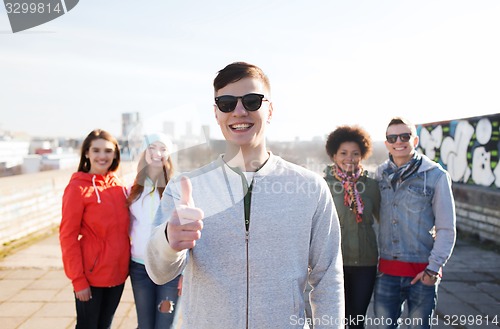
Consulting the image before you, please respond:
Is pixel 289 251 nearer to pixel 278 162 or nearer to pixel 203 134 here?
pixel 278 162

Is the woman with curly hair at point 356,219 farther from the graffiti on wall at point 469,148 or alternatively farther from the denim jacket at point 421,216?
the graffiti on wall at point 469,148

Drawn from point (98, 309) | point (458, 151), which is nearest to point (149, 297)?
point (98, 309)

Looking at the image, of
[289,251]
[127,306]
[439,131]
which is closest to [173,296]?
[289,251]

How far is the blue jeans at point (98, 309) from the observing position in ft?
8.99

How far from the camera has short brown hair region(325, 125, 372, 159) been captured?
3.12 meters

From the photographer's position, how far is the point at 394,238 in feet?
9.61

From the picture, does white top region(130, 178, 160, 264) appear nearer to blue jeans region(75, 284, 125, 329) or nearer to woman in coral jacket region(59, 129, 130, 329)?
woman in coral jacket region(59, 129, 130, 329)

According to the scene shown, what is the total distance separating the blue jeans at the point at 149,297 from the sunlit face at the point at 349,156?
155 cm

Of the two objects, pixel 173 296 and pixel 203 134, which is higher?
pixel 203 134

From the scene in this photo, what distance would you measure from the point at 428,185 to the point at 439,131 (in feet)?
26.1

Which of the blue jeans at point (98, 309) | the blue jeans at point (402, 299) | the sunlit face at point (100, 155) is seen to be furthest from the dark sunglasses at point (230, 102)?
the blue jeans at point (402, 299)

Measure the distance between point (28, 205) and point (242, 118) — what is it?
737cm
